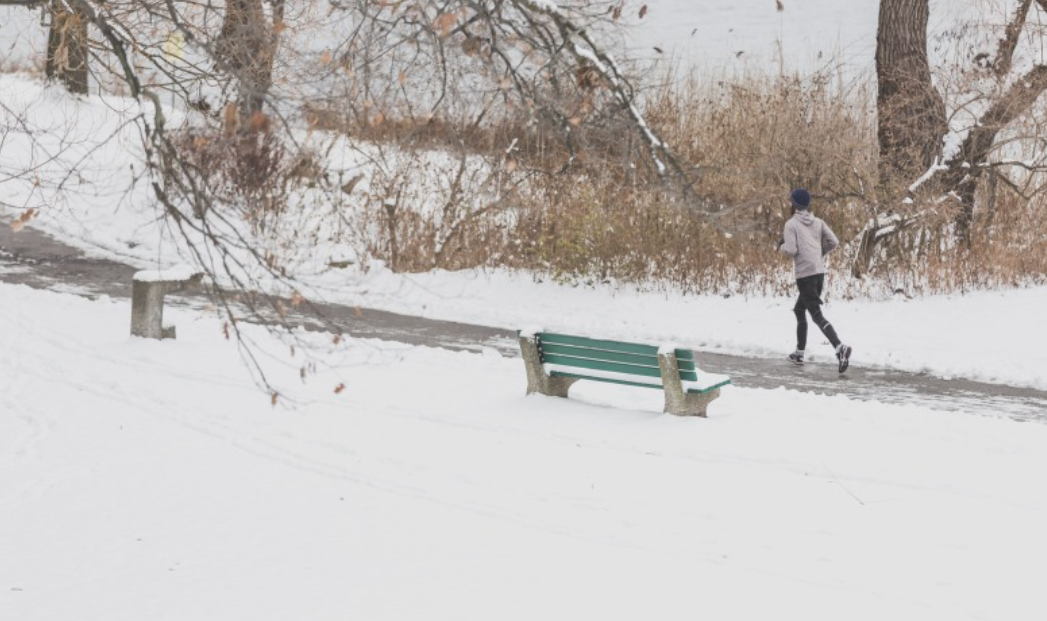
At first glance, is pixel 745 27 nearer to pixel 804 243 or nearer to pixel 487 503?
pixel 804 243

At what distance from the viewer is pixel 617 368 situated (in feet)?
32.3

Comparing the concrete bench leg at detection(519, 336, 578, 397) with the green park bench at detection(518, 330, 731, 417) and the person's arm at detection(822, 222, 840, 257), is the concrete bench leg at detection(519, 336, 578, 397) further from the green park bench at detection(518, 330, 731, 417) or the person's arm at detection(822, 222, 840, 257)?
the person's arm at detection(822, 222, 840, 257)

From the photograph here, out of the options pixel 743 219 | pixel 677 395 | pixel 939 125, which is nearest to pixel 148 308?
pixel 677 395

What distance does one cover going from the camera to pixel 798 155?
16.4 m

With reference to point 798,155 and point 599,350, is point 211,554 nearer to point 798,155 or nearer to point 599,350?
point 599,350

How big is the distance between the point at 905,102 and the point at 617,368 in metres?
7.81

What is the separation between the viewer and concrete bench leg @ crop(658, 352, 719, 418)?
9.53m

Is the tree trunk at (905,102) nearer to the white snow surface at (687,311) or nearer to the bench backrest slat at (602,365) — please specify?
the white snow surface at (687,311)

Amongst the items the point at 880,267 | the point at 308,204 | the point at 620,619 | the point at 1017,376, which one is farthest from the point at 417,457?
the point at 308,204

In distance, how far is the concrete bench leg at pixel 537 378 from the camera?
10.3 metres

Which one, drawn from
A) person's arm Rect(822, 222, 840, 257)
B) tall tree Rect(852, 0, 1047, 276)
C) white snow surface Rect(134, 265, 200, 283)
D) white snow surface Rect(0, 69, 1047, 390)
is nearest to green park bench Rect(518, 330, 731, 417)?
person's arm Rect(822, 222, 840, 257)

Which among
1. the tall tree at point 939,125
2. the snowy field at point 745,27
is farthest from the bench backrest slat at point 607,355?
the snowy field at point 745,27

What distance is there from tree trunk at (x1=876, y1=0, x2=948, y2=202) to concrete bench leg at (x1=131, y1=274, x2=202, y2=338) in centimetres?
877

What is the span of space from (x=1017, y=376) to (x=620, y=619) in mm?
7475
